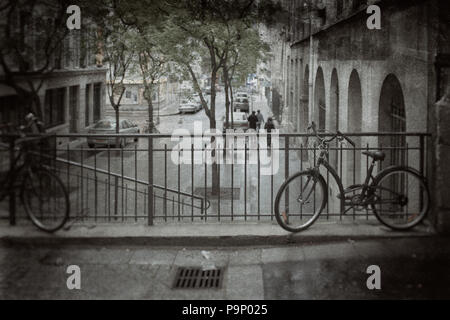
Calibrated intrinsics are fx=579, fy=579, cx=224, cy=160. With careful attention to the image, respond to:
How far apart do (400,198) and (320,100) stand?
234 cm

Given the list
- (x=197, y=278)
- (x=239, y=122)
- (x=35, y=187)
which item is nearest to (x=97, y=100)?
(x=35, y=187)

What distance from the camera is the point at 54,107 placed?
6746mm

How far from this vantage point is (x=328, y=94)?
334 inches

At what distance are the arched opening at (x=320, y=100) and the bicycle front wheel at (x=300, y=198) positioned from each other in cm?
197

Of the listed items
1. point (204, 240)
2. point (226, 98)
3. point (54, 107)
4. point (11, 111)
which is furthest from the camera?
point (226, 98)

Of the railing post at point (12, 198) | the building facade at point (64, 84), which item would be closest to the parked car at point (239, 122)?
the building facade at point (64, 84)

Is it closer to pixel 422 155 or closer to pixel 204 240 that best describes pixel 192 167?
pixel 204 240

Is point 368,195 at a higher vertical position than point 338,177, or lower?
lower

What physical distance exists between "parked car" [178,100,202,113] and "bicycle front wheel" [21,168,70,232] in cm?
205

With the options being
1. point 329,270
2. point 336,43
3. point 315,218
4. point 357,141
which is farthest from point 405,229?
point 336,43

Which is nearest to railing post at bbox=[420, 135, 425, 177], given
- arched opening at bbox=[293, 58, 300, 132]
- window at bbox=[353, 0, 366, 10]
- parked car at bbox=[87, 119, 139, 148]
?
arched opening at bbox=[293, 58, 300, 132]

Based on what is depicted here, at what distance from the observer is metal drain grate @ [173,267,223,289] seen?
5.34m
